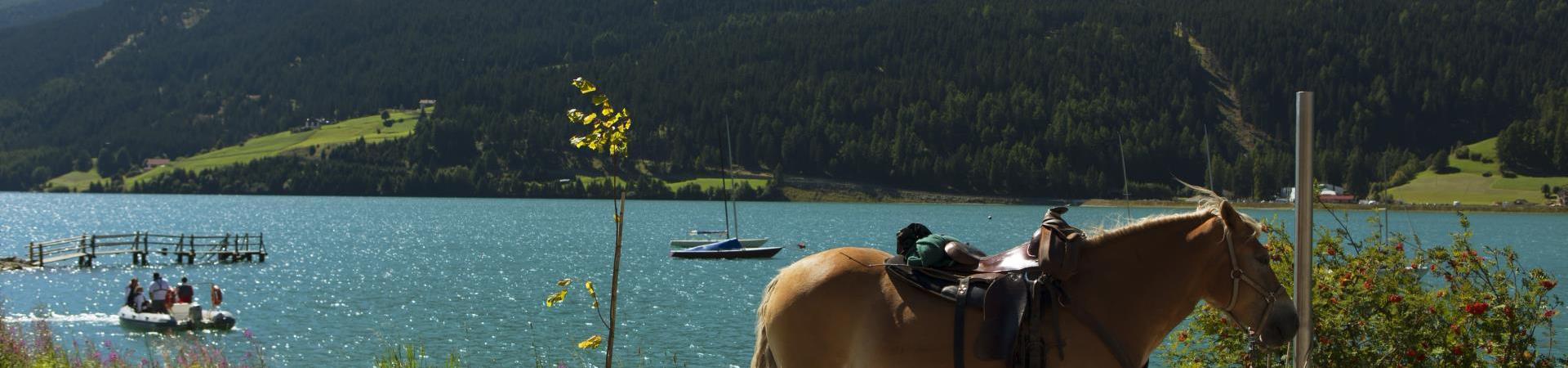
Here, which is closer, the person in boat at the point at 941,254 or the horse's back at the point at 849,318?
the horse's back at the point at 849,318

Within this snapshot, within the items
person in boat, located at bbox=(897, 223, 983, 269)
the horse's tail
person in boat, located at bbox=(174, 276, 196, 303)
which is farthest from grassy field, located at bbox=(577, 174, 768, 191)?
person in boat, located at bbox=(897, 223, 983, 269)

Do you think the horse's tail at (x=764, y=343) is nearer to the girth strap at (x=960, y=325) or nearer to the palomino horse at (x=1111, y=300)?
the palomino horse at (x=1111, y=300)

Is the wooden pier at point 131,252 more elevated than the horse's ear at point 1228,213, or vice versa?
the horse's ear at point 1228,213

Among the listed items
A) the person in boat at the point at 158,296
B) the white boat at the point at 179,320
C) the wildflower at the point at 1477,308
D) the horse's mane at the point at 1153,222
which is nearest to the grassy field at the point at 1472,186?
the white boat at the point at 179,320

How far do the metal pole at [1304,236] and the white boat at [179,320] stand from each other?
2912 cm

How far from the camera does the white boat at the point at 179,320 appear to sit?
30.9m

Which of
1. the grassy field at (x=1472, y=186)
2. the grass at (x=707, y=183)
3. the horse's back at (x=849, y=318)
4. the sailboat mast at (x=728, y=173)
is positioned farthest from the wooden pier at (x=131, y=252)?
the grassy field at (x=1472, y=186)

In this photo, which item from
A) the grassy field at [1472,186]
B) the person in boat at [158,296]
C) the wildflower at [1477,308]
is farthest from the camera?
the grassy field at [1472,186]

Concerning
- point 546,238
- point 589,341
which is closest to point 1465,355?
point 589,341

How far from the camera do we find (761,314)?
6.41 meters

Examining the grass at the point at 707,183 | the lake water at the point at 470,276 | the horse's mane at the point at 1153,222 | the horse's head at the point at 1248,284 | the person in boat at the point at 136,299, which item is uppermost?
the grass at the point at 707,183

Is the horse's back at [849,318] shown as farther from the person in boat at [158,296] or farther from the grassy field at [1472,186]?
the grassy field at [1472,186]

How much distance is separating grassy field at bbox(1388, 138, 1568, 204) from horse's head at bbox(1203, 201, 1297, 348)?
170586 millimetres

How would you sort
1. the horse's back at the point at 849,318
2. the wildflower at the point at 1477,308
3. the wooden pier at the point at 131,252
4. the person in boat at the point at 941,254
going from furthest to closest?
the wooden pier at the point at 131,252 < the wildflower at the point at 1477,308 < the person in boat at the point at 941,254 < the horse's back at the point at 849,318
